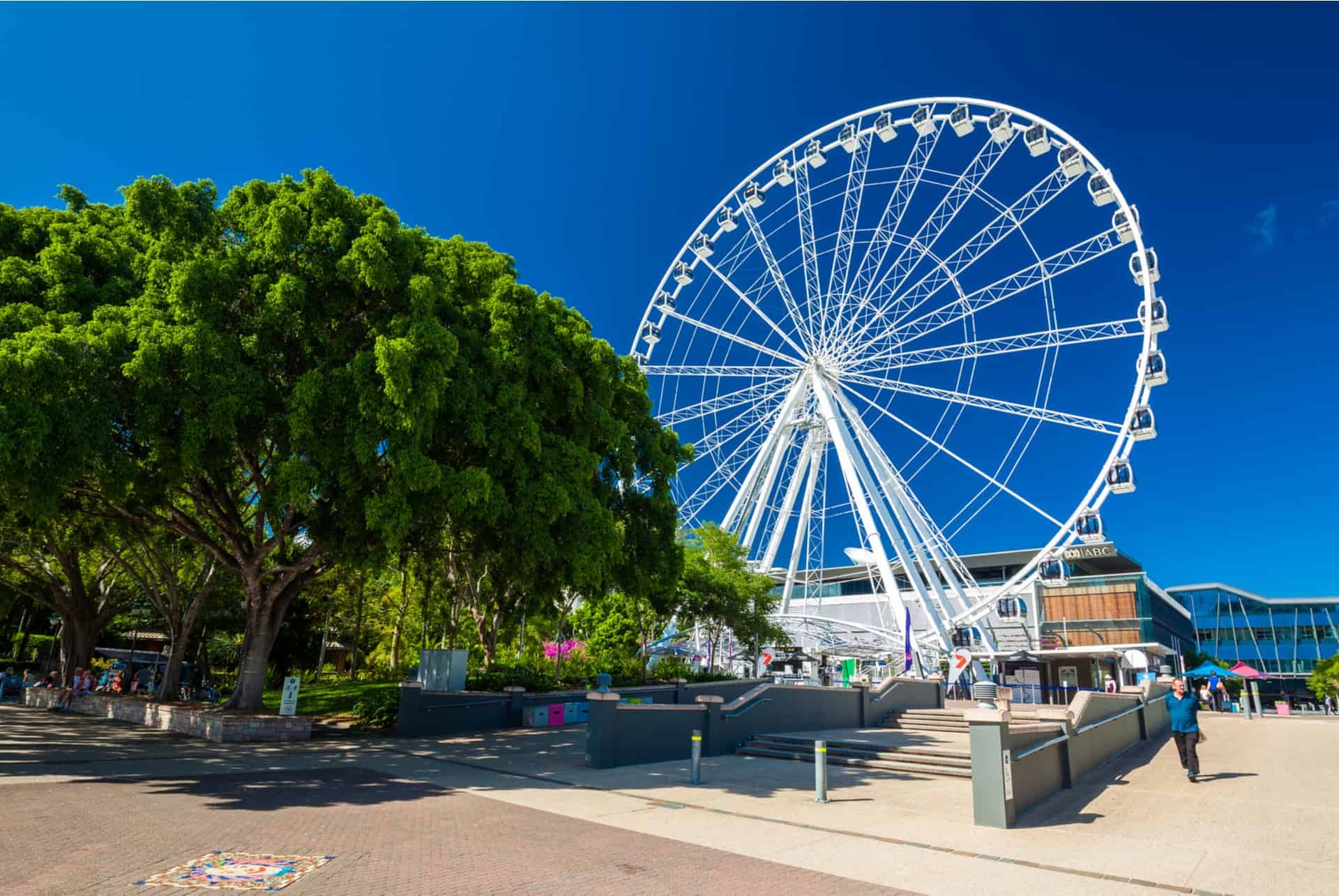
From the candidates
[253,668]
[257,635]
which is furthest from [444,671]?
[257,635]

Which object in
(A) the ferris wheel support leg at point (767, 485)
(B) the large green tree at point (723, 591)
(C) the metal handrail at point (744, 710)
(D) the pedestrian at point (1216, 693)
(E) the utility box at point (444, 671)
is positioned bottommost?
(D) the pedestrian at point (1216, 693)

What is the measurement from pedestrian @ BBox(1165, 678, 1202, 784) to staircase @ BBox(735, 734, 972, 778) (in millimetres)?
3549

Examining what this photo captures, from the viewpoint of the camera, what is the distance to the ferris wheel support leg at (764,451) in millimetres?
33906

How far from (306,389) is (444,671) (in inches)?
391

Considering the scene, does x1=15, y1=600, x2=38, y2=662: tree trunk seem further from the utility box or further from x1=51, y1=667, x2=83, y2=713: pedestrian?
the utility box

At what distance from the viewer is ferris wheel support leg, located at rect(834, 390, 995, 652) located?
30734mm

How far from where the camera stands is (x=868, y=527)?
99.3 ft

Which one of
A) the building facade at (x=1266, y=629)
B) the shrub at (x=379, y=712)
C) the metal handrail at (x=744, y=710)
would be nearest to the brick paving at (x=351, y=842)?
the metal handrail at (x=744, y=710)

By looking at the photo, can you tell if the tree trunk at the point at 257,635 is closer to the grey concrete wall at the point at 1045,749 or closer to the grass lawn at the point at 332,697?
the grass lawn at the point at 332,697

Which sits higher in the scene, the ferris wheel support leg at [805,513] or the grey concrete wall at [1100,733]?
the ferris wheel support leg at [805,513]

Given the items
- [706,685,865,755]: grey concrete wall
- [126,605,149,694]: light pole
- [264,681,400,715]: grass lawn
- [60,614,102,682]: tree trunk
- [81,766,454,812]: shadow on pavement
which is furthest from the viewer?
[126,605,149,694]: light pole

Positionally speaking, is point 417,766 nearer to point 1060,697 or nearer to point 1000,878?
point 1000,878

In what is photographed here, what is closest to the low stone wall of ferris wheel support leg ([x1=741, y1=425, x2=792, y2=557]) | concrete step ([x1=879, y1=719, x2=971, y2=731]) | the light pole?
the light pole

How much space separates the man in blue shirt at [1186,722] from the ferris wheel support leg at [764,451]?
21.3 meters
